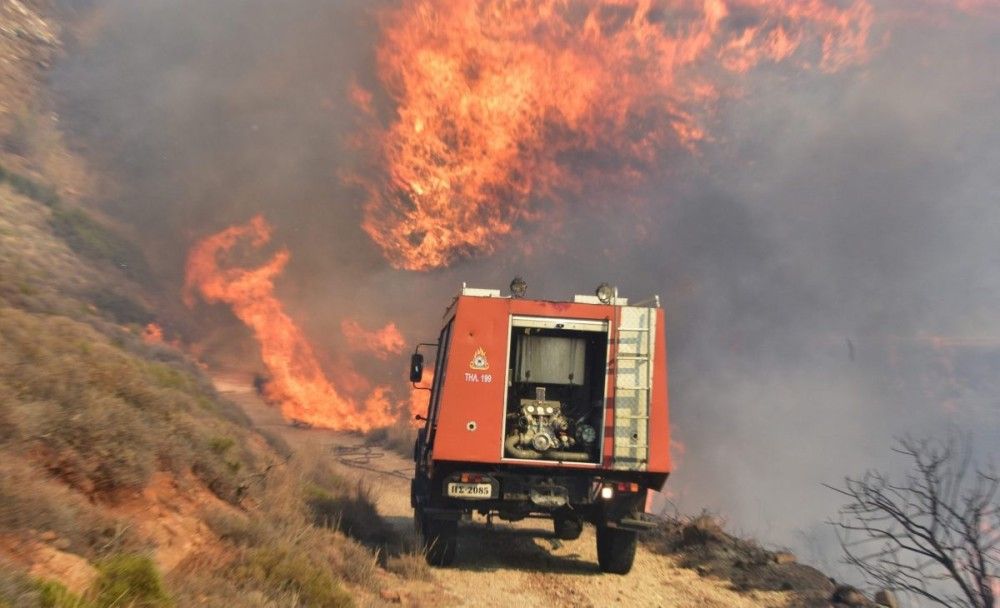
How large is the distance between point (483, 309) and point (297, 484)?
4.66 m

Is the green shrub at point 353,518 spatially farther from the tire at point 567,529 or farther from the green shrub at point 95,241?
the green shrub at point 95,241

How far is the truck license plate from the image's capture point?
28.3 ft

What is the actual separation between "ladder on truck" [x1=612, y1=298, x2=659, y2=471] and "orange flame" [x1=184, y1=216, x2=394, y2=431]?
23.6 m

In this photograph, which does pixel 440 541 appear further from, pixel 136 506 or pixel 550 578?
pixel 136 506

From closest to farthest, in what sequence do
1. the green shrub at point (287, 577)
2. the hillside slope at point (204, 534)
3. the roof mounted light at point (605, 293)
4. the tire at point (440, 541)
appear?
the hillside slope at point (204, 534) < the green shrub at point (287, 577) < the tire at point (440, 541) < the roof mounted light at point (605, 293)

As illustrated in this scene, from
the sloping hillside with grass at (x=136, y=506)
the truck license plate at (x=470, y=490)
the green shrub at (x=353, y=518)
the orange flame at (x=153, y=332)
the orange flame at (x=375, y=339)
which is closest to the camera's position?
the sloping hillside with grass at (x=136, y=506)

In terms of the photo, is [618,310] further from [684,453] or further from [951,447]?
[684,453]

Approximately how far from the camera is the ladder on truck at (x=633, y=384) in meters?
8.70

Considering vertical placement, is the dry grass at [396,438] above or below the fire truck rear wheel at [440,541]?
above

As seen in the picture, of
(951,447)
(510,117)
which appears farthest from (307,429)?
(951,447)

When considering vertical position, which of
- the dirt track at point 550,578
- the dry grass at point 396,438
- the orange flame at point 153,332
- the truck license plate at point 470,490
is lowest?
the dirt track at point 550,578

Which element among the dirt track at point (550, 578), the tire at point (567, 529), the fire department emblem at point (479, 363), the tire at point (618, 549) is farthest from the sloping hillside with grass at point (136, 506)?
the tire at point (567, 529)

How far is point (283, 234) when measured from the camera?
47781 mm

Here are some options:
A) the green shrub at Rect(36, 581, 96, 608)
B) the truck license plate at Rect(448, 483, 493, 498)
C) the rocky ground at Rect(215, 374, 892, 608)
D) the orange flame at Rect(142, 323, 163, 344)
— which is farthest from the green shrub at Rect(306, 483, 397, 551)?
the orange flame at Rect(142, 323, 163, 344)
